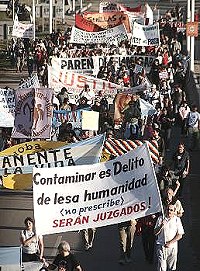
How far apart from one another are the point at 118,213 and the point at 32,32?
26.7 metres

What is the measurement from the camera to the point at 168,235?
13.3m

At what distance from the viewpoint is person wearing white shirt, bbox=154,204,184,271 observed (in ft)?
43.4

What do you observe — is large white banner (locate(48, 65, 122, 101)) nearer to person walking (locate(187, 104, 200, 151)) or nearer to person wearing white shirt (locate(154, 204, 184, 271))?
person walking (locate(187, 104, 200, 151))

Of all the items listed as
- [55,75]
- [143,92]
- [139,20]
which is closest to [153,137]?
[143,92]

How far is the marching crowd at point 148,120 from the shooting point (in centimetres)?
1330

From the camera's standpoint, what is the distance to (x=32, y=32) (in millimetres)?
38812

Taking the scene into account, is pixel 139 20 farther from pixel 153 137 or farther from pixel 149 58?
pixel 153 137

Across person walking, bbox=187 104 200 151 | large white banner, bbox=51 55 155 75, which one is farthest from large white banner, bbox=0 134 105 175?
large white banner, bbox=51 55 155 75

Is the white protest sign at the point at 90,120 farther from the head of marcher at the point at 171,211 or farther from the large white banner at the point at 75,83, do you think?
the large white banner at the point at 75,83

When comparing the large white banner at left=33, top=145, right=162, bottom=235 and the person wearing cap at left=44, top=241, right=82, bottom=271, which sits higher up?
the large white banner at left=33, top=145, right=162, bottom=235

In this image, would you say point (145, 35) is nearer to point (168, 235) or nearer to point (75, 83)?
point (75, 83)

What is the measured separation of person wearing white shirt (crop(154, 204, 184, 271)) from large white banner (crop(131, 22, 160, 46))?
20143 mm

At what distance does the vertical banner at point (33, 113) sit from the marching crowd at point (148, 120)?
1.36ft

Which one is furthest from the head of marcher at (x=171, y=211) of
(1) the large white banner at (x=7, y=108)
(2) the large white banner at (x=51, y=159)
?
(1) the large white banner at (x=7, y=108)
